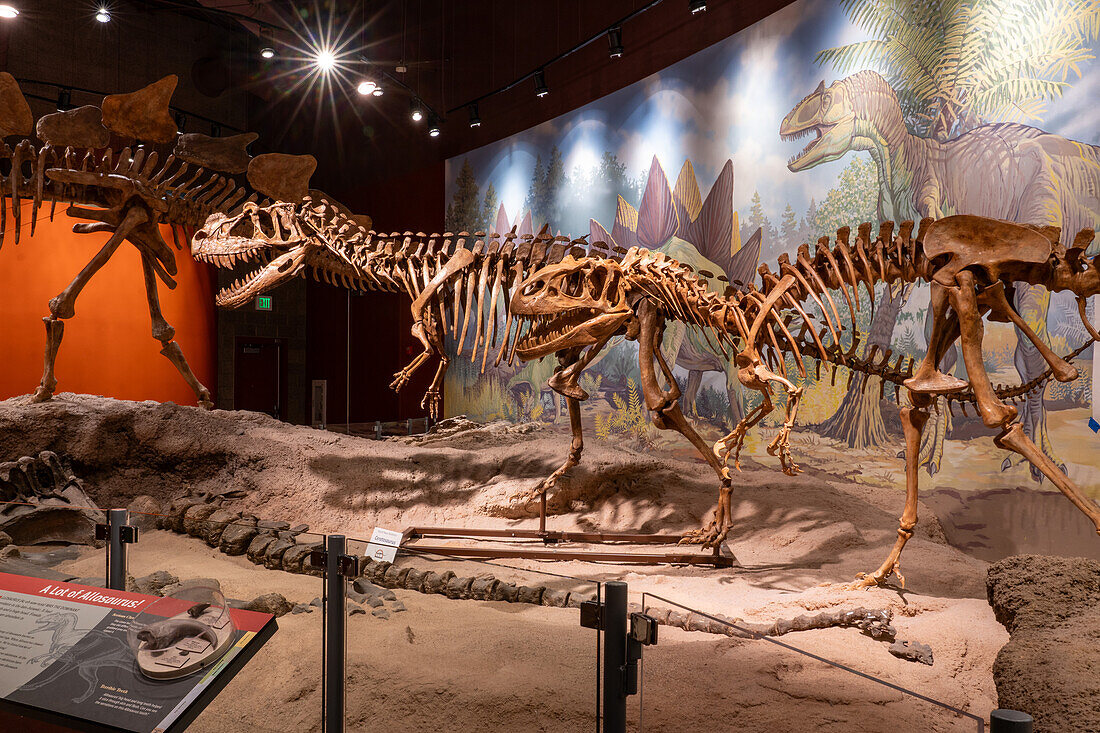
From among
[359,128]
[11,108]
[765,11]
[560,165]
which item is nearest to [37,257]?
[11,108]

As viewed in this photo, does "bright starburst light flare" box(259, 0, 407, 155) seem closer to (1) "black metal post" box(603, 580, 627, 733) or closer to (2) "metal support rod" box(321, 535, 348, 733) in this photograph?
(2) "metal support rod" box(321, 535, 348, 733)

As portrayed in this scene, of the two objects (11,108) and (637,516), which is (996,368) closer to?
(637,516)

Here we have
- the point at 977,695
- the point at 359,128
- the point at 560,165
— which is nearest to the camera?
the point at 977,695

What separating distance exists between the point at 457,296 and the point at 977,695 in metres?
4.82

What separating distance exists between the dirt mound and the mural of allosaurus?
2096mm

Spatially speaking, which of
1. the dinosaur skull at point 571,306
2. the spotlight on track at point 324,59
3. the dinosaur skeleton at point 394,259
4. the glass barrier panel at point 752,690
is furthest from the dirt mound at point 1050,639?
the spotlight on track at point 324,59

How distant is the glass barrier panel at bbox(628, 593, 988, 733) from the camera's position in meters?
1.63

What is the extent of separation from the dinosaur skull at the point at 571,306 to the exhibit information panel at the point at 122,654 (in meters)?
3.79

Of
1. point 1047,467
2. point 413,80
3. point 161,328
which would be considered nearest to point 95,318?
Answer: point 161,328

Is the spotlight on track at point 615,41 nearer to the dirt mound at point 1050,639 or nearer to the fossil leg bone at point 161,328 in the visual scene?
the fossil leg bone at point 161,328

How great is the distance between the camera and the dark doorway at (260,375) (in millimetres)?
10617

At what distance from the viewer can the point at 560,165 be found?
31.6 feet

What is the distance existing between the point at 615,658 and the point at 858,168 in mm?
5718

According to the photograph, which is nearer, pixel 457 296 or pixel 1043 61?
pixel 1043 61
